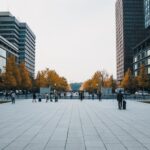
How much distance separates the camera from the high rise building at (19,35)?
125000 mm

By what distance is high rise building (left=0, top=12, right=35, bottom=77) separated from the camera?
125m

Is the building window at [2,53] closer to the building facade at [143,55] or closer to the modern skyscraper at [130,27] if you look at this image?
the building facade at [143,55]

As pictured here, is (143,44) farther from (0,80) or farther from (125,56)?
(0,80)

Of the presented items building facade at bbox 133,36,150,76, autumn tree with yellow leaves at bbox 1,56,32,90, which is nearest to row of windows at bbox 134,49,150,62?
building facade at bbox 133,36,150,76

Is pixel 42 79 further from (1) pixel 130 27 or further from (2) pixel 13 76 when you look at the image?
(1) pixel 130 27

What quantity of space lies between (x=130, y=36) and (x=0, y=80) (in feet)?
304

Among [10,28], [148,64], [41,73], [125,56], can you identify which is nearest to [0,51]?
[41,73]

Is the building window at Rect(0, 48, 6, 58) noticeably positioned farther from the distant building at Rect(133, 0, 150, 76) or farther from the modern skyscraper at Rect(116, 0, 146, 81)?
the modern skyscraper at Rect(116, 0, 146, 81)

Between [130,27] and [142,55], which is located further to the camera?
[130,27]

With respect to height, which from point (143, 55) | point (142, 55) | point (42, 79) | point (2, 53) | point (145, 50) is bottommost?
point (42, 79)

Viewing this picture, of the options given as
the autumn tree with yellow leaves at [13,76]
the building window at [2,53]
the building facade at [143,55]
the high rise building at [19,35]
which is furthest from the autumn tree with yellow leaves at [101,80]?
the high rise building at [19,35]

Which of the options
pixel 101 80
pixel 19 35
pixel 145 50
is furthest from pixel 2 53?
pixel 145 50

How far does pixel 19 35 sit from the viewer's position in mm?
134750

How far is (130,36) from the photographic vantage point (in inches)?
5699
